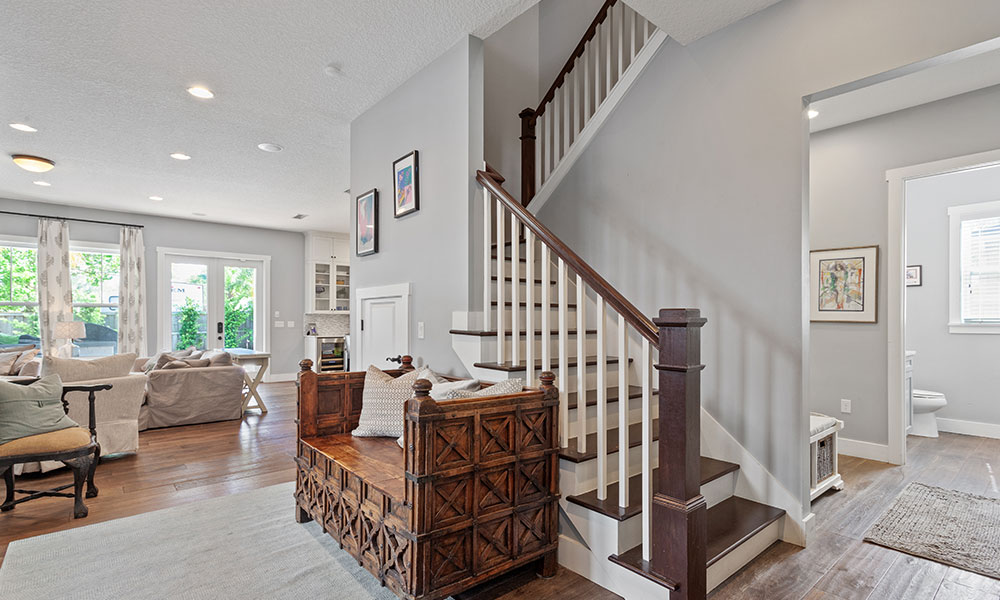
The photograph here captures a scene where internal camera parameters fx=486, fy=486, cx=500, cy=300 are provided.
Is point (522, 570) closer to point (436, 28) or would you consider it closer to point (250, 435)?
point (436, 28)

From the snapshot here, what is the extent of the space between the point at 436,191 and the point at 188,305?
21.7 ft

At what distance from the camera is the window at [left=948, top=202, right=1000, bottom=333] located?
15.3 feet

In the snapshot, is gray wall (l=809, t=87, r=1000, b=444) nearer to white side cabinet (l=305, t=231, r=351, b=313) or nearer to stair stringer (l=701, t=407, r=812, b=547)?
stair stringer (l=701, t=407, r=812, b=547)

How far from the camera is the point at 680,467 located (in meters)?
1.77

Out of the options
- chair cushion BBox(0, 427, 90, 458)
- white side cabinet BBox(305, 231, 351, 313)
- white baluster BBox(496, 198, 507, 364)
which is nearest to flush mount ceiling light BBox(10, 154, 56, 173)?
chair cushion BBox(0, 427, 90, 458)

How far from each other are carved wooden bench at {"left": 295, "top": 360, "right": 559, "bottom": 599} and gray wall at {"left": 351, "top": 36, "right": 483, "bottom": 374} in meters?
0.93

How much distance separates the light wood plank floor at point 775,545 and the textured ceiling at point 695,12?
2.74m

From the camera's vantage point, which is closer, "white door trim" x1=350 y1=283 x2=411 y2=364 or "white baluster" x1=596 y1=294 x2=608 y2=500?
"white baluster" x1=596 y1=294 x2=608 y2=500

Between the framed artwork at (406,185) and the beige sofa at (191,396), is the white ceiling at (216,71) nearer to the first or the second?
the framed artwork at (406,185)

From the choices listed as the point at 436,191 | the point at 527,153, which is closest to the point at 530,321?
the point at 436,191

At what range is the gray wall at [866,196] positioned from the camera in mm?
3571

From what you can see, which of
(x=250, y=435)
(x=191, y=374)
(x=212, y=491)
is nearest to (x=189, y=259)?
(x=191, y=374)

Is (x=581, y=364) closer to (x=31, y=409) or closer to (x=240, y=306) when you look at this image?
(x=31, y=409)

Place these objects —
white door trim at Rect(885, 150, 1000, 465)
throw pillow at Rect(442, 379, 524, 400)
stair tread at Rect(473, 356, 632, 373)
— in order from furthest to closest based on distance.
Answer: white door trim at Rect(885, 150, 1000, 465) < stair tread at Rect(473, 356, 632, 373) < throw pillow at Rect(442, 379, 524, 400)
